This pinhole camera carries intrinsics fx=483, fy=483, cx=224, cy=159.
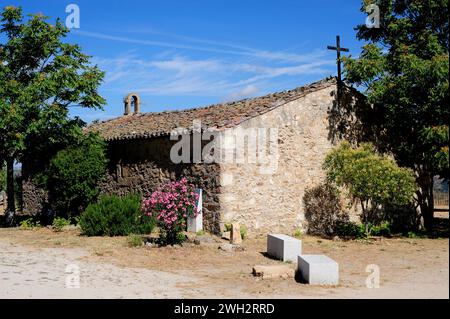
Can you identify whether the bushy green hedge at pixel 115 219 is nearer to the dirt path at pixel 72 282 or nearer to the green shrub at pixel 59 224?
the green shrub at pixel 59 224

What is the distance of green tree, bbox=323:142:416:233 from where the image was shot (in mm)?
13867

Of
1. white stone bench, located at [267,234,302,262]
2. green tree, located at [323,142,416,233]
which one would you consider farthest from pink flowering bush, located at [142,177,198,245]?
green tree, located at [323,142,416,233]

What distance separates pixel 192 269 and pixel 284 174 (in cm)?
587

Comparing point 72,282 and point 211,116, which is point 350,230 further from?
point 72,282

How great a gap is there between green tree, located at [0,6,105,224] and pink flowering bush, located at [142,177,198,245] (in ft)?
20.6

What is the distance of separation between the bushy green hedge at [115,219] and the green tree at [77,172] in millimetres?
2613

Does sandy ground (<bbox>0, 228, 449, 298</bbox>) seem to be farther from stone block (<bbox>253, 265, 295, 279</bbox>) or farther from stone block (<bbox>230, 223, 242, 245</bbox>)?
stone block (<bbox>230, 223, 242, 245</bbox>)

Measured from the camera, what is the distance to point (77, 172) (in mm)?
17062

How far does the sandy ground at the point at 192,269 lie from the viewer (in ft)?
24.6

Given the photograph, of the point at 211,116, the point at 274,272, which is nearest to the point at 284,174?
the point at 211,116

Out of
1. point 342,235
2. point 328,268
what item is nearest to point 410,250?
point 342,235

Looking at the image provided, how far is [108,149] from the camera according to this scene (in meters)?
18.5
